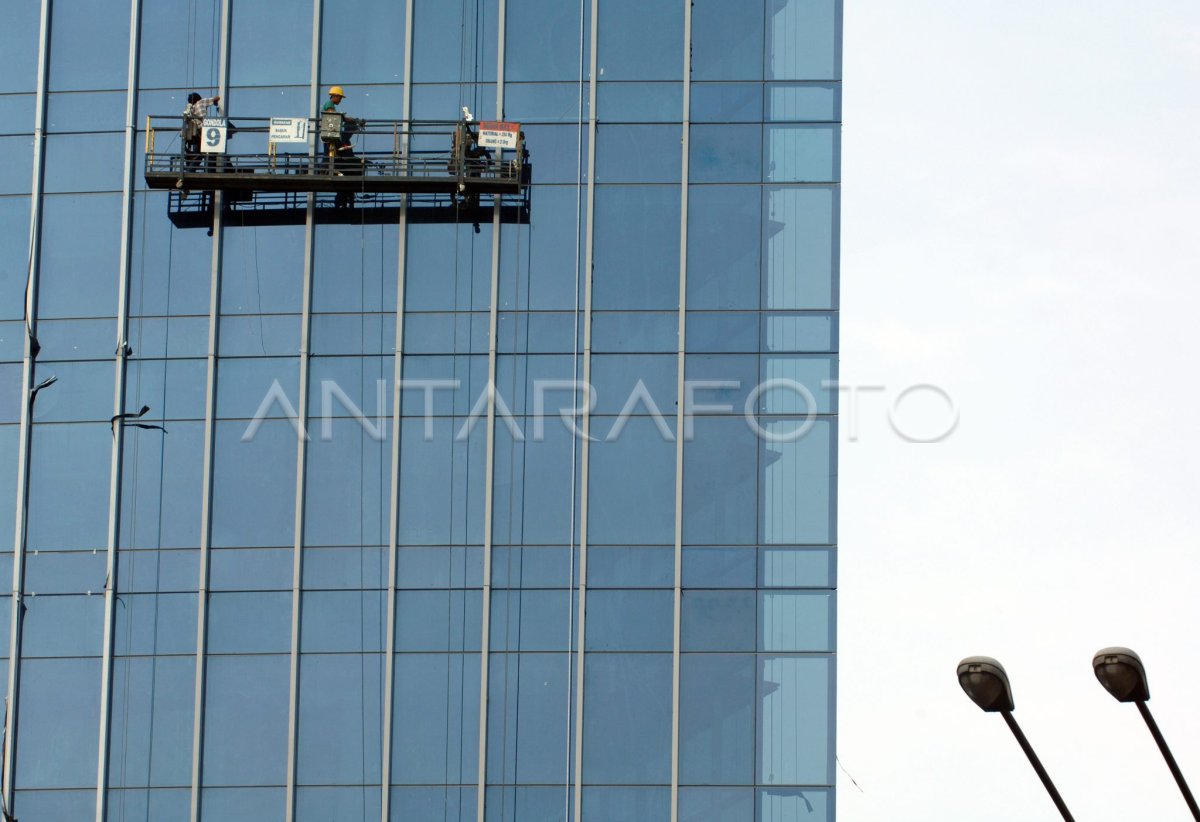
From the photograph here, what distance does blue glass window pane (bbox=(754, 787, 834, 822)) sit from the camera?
145 ft

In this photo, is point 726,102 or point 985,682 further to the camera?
point 726,102

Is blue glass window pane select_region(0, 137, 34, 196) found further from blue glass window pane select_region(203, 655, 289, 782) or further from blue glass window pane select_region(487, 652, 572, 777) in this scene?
blue glass window pane select_region(487, 652, 572, 777)

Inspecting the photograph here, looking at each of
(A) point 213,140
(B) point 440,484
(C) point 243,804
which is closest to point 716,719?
(B) point 440,484

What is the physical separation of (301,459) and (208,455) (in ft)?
6.28

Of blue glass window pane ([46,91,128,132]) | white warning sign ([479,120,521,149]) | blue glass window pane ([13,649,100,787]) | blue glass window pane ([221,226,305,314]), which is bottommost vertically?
blue glass window pane ([13,649,100,787])

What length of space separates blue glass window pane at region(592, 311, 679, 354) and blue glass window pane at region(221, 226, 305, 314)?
6337 mm

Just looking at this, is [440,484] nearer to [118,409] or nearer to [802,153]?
[118,409]

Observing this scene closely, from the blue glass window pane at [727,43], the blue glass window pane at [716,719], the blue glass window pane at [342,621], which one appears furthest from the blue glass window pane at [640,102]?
the blue glass window pane at [716,719]

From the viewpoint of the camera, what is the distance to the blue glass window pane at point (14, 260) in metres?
47.1

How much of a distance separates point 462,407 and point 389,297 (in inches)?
110

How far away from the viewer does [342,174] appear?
154ft

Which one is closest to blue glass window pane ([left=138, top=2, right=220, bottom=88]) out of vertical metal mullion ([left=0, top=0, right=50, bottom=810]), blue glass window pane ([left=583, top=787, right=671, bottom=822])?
vertical metal mullion ([left=0, top=0, right=50, bottom=810])

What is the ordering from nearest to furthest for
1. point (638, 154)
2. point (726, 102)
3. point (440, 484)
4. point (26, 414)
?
1. point (440, 484)
2. point (26, 414)
3. point (638, 154)
4. point (726, 102)

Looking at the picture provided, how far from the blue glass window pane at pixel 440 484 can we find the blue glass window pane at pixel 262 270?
3.79m
